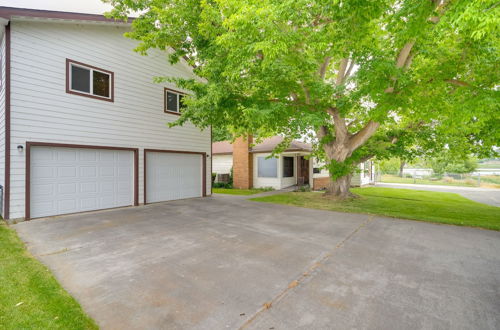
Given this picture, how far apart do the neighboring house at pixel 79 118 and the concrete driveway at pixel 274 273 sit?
4.94ft

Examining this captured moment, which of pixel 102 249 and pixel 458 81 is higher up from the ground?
pixel 458 81

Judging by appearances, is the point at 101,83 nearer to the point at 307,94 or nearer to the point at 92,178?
the point at 92,178

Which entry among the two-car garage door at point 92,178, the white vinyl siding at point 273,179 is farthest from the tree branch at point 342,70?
the two-car garage door at point 92,178

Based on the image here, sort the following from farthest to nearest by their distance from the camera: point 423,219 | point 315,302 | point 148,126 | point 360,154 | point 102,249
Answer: point 360,154, point 148,126, point 423,219, point 102,249, point 315,302

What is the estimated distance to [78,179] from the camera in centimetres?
754

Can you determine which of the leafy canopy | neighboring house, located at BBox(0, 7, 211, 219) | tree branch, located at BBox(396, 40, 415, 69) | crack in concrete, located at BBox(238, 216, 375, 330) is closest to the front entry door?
the leafy canopy

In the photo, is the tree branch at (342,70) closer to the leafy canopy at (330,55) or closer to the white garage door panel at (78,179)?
the leafy canopy at (330,55)

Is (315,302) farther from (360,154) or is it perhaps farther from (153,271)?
(360,154)

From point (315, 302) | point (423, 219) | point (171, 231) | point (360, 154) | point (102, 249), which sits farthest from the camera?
point (360, 154)

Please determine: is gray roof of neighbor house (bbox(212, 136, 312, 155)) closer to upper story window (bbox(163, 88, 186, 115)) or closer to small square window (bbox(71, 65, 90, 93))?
upper story window (bbox(163, 88, 186, 115))

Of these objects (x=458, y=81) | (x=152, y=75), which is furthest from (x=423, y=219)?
(x=152, y=75)

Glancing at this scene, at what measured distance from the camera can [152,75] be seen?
9641mm

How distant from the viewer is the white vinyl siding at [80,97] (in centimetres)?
643

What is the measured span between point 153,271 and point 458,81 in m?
9.60
